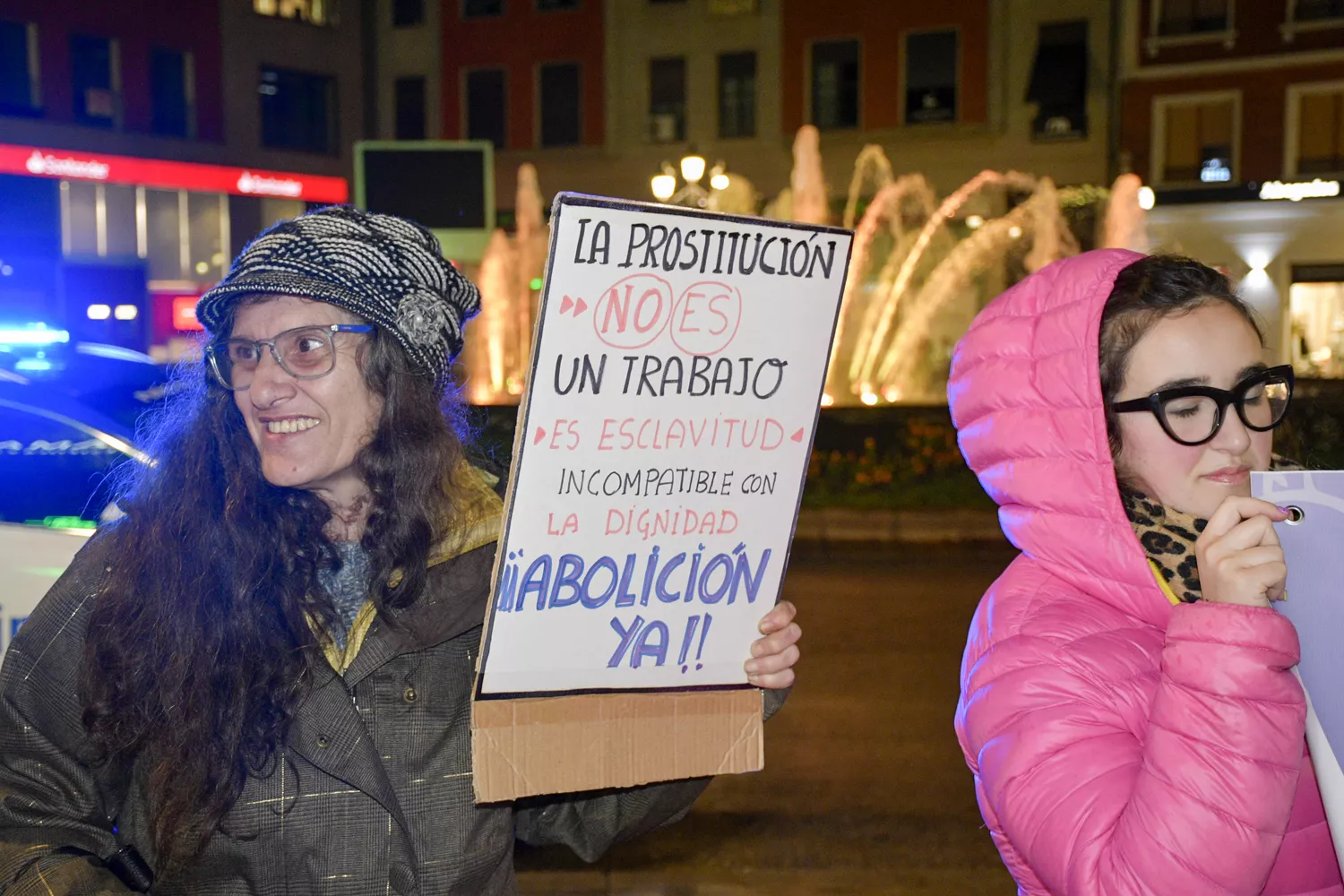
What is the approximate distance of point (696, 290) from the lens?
196 centimetres

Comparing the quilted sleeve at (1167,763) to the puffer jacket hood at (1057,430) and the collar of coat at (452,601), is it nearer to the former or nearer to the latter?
the puffer jacket hood at (1057,430)

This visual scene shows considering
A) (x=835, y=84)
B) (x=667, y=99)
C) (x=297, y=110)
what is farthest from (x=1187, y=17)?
(x=297, y=110)

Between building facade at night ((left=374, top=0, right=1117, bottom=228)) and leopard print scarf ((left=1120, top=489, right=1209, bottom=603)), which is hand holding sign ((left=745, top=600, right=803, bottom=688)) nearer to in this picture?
leopard print scarf ((left=1120, top=489, right=1209, bottom=603))

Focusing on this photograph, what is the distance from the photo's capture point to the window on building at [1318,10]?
2645 centimetres

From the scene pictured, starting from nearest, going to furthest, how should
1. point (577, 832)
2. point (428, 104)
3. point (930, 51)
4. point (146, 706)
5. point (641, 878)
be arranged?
point (146, 706), point (577, 832), point (641, 878), point (930, 51), point (428, 104)

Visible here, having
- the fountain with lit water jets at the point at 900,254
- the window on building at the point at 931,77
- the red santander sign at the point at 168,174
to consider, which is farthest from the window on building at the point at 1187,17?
the red santander sign at the point at 168,174

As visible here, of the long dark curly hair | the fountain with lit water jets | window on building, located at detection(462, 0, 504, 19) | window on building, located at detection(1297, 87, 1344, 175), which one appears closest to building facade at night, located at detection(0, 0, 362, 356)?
window on building, located at detection(462, 0, 504, 19)

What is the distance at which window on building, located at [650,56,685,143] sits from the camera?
3120 cm

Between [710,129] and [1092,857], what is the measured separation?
30357 millimetres

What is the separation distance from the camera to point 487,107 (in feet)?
109

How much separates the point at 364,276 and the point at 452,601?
0.56 meters

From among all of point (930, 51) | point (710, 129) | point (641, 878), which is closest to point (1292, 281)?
point (930, 51)

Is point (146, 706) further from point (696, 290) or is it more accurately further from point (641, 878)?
point (641, 878)

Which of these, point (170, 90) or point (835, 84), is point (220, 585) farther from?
point (170, 90)
